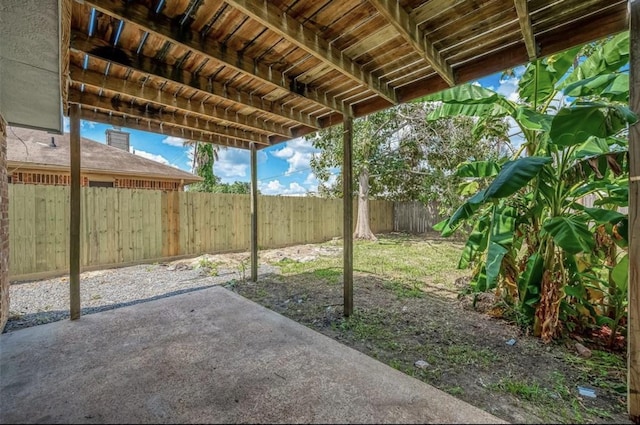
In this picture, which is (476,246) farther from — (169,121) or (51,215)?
(51,215)

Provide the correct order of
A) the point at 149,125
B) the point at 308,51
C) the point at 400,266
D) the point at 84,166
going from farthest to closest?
the point at 84,166
the point at 400,266
the point at 149,125
the point at 308,51

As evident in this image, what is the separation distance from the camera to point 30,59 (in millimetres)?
2311

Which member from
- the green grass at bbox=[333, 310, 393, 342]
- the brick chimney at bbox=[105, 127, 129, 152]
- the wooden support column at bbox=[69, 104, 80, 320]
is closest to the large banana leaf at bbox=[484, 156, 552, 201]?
the green grass at bbox=[333, 310, 393, 342]

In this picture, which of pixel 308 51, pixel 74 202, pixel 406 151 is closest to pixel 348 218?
pixel 308 51

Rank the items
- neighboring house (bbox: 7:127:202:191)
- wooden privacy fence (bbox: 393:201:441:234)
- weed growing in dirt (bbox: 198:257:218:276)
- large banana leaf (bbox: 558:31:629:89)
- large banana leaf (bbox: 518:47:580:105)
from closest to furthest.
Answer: large banana leaf (bbox: 558:31:629:89), large banana leaf (bbox: 518:47:580:105), weed growing in dirt (bbox: 198:257:218:276), neighboring house (bbox: 7:127:202:191), wooden privacy fence (bbox: 393:201:441:234)

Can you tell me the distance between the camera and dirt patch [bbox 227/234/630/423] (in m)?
1.84

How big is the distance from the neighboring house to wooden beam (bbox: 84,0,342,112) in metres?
6.81

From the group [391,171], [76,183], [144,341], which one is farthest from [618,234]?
[391,171]

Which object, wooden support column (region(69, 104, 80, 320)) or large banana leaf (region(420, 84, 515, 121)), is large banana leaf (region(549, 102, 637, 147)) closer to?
large banana leaf (region(420, 84, 515, 121))

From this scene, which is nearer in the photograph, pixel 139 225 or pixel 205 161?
pixel 139 225

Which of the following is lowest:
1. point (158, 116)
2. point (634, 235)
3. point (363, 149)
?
point (634, 235)

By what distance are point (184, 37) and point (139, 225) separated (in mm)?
5300

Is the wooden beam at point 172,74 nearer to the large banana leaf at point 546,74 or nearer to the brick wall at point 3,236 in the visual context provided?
the brick wall at point 3,236

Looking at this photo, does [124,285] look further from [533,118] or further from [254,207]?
[533,118]
